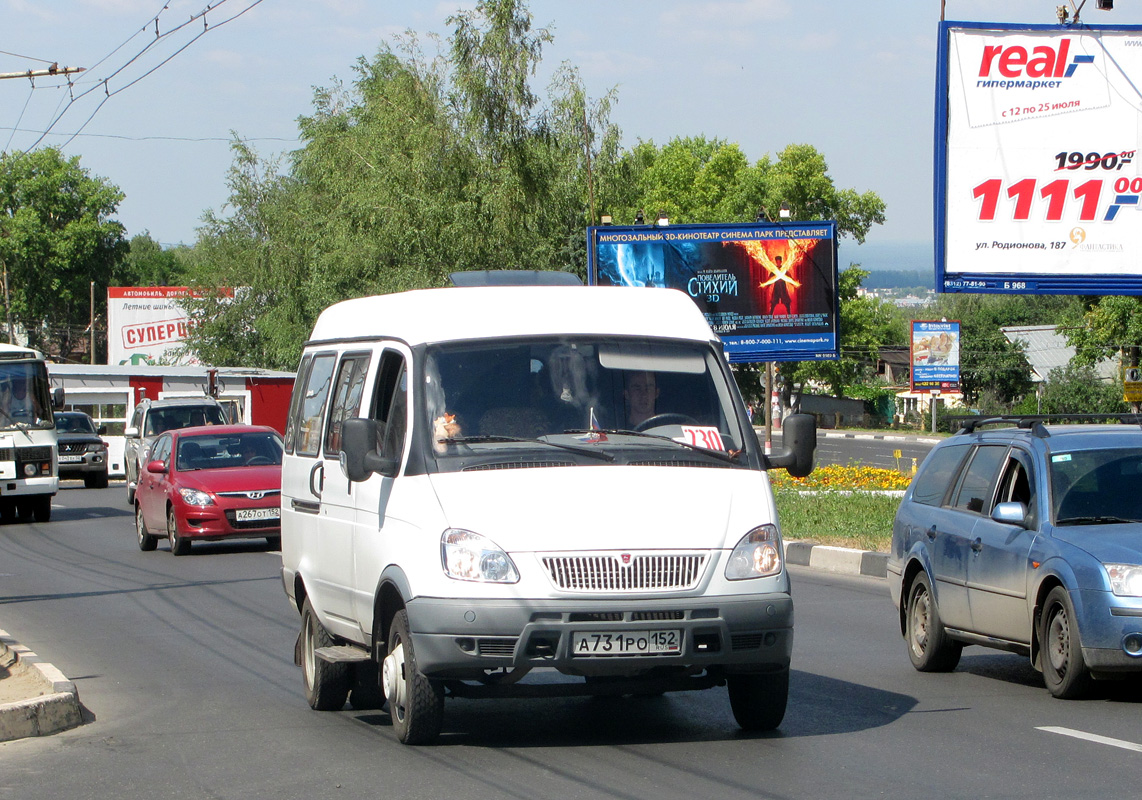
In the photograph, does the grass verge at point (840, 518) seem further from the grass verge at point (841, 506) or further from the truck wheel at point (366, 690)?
the truck wheel at point (366, 690)

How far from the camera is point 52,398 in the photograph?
26250 millimetres

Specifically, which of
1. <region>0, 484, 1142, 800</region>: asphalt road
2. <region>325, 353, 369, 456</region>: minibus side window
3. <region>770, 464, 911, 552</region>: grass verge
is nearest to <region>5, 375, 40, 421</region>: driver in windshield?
<region>770, 464, 911, 552</region>: grass verge

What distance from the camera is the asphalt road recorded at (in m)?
6.08

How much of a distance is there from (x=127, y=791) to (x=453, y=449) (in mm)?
2008

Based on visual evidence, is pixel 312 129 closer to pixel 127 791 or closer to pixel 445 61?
pixel 445 61

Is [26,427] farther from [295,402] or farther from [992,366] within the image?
[992,366]

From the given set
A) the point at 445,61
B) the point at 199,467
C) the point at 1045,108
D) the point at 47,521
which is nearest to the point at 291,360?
the point at 445,61

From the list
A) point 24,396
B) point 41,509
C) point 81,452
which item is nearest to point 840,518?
point 24,396

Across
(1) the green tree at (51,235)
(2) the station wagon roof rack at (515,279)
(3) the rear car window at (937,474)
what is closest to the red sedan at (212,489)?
(2) the station wagon roof rack at (515,279)

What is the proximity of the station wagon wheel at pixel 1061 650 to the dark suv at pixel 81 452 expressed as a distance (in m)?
34.3

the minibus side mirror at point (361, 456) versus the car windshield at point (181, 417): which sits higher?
the minibus side mirror at point (361, 456)

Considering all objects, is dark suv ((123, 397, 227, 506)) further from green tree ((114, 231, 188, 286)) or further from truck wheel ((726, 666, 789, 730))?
green tree ((114, 231, 188, 286))

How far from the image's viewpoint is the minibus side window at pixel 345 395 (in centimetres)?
784

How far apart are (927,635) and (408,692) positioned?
4.14m
